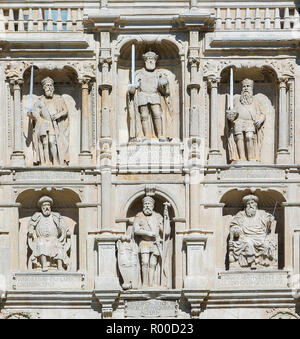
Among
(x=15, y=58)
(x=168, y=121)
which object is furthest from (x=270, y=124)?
(x=15, y=58)

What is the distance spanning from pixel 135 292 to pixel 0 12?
188 inches

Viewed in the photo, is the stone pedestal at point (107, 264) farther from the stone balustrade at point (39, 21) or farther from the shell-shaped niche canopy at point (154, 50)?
the stone balustrade at point (39, 21)

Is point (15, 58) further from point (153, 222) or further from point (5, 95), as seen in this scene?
point (153, 222)

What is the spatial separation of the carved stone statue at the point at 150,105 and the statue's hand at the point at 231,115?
0.89 m

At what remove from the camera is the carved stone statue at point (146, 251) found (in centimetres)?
3462

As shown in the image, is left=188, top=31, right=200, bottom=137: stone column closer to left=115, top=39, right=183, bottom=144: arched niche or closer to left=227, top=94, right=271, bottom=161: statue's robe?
left=115, top=39, right=183, bottom=144: arched niche

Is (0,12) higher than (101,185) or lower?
higher

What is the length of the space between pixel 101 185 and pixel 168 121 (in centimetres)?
146

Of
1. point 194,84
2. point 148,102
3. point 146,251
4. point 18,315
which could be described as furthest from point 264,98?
point 18,315

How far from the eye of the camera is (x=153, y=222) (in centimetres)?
3488

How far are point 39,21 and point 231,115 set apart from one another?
10.7ft

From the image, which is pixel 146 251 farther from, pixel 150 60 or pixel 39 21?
pixel 39 21

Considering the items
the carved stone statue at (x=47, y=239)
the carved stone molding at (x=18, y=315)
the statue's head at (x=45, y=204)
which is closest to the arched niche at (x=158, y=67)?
the statue's head at (x=45, y=204)

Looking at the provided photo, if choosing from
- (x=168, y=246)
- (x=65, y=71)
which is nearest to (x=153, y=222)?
(x=168, y=246)
